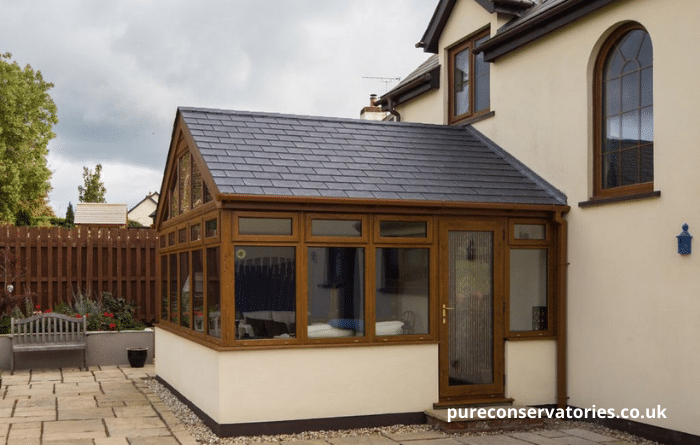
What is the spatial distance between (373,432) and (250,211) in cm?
278

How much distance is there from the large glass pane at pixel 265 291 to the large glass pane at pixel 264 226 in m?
0.17

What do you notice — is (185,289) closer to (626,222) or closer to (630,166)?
(626,222)

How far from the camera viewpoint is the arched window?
8.43 metres

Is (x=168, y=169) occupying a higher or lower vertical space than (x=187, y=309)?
higher

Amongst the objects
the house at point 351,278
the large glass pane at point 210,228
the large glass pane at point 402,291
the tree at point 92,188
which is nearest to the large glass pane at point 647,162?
the house at point 351,278

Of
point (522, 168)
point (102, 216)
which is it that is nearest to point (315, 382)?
point (522, 168)

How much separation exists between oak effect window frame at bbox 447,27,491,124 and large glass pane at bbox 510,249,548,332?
2.80m

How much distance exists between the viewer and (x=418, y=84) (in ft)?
44.3

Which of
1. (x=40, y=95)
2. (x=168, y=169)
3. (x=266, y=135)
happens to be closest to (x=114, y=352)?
(x=168, y=169)

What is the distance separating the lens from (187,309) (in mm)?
10367

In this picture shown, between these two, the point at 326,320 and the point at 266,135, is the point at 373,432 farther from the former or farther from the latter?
the point at 266,135

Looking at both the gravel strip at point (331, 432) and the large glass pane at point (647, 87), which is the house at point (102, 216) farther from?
the large glass pane at point (647, 87)

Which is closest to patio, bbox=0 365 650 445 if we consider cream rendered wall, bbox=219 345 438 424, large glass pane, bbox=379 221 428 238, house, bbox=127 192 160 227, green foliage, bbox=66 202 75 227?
cream rendered wall, bbox=219 345 438 424

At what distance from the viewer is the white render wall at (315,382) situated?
827 cm
